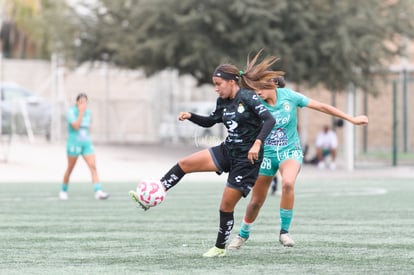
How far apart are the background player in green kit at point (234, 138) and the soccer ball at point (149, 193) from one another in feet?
0.26

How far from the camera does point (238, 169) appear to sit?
9984 mm

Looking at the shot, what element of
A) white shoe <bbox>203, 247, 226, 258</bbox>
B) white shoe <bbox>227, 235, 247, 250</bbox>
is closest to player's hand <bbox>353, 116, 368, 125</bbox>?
white shoe <bbox>227, 235, 247, 250</bbox>

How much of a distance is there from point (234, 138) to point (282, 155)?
1154mm

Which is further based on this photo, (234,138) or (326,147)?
(326,147)

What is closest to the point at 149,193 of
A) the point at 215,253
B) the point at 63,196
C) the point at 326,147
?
the point at 215,253

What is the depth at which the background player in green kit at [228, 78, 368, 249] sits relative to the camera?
10820mm

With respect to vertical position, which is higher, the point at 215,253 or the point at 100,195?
the point at 100,195

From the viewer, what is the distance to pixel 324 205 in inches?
676

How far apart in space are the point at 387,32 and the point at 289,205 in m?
21.7

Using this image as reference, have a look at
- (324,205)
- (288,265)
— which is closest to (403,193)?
(324,205)

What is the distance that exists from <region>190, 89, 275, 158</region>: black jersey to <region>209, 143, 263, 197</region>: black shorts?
0.07m

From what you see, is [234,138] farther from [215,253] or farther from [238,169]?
[215,253]

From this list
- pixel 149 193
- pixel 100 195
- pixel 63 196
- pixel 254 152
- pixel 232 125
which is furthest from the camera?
pixel 63 196

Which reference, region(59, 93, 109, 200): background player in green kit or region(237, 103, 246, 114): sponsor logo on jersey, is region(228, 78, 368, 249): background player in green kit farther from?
region(59, 93, 109, 200): background player in green kit
